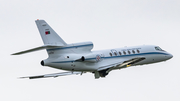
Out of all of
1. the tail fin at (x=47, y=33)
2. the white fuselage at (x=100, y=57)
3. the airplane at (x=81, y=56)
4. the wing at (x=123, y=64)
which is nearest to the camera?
the tail fin at (x=47, y=33)

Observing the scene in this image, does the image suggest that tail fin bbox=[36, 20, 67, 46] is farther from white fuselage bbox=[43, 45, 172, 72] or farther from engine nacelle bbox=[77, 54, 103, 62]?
engine nacelle bbox=[77, 54, 103, 62]

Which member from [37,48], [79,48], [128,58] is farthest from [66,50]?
[128,58]

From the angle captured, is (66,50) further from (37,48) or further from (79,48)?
(37,48)

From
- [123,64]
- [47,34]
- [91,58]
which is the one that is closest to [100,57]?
[91,58]

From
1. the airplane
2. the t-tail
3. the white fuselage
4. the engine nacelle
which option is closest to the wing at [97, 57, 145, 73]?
the airplane

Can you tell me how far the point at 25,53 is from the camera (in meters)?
47.6

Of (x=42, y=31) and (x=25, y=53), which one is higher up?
(x=42, y=31)

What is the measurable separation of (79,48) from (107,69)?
15.5 feet

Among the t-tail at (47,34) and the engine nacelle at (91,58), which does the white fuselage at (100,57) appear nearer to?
the engine nacelle at (91,58)

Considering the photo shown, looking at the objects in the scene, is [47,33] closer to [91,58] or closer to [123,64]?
[91,58]

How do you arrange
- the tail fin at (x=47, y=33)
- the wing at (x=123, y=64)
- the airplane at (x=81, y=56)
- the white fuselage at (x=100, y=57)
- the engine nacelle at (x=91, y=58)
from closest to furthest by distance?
the tail fin at (x=47, y=33) < the airplane at (x=81, y=56) < the white fuselage at (x=100, y=57) < the engine nacelle at (x=91, y=58) < the wing at (x=123, y=64)

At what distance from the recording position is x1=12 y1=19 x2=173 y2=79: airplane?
2034 inches

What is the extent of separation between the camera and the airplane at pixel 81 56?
51.7 metres

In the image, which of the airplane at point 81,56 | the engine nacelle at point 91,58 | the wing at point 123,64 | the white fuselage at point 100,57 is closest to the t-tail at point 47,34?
the airplane at point 81,56
